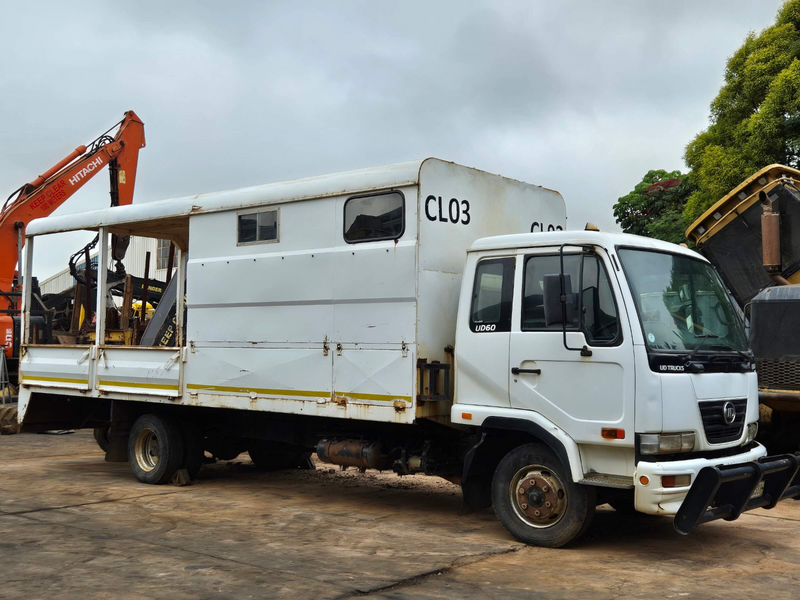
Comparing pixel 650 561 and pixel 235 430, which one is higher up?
pixel 235 430

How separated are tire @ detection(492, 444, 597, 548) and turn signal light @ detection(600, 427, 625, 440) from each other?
437mm

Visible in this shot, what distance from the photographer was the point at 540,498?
6.62 meters

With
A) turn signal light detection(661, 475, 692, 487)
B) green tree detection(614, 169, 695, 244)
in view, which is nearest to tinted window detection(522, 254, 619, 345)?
turn signal light detection(661, 475, 692, 487)

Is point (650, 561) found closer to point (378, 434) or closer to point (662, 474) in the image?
point (662, 474)

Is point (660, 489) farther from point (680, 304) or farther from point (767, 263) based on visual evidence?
point (767, 263)

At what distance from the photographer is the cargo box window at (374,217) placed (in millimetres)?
7422

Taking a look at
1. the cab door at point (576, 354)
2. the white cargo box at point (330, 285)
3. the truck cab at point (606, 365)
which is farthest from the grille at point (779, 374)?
the cab door at point (576, 354)

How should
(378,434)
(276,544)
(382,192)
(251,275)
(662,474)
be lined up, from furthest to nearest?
(251,275) < (378,434) < (382,192) < (276,544) < (662,474)

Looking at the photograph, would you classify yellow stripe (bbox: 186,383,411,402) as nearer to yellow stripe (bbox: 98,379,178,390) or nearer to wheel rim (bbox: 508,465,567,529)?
yellow stripe (bbox: 98,379,178,390)

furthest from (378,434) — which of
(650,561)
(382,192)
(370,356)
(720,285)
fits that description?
(720,285)

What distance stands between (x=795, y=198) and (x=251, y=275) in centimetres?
619

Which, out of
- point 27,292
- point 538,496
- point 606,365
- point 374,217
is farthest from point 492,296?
point 27,292

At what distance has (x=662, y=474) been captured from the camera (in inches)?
233

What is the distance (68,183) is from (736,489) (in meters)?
16.4
